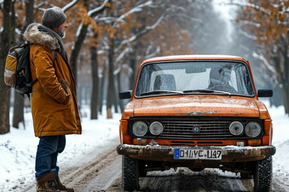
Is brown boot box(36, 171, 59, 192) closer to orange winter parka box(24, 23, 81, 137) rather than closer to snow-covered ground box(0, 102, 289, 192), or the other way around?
orange winter parka box(24, 23, 81, 137)

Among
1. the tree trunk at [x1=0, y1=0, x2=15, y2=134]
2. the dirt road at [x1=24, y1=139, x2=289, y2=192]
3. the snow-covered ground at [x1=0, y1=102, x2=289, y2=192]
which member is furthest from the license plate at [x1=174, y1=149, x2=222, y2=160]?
the tree trunk at [x1=0, y1=0, x2=15, y2=134]

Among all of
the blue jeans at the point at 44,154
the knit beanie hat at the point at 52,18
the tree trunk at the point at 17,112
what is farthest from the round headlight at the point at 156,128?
the tree trunk at the point at 17,112

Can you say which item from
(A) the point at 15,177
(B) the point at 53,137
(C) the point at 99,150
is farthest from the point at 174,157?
(C) the point at 99,150

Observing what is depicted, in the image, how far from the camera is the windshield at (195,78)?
697cm

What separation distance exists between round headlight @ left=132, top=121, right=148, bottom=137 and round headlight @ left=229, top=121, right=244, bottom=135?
39.7 inches

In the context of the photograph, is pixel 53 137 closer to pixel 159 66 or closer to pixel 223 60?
pixel 159 66

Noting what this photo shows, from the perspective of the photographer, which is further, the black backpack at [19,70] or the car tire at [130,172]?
the car tire at [130,172]

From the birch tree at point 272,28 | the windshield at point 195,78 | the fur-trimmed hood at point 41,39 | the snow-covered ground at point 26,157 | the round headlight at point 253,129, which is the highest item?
the birch tree at point 272,28

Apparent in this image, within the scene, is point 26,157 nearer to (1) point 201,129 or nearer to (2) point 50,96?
(2) point 50,96

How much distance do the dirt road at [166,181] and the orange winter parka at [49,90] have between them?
47.4 inches

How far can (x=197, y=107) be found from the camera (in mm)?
5961

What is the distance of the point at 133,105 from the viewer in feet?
21.3

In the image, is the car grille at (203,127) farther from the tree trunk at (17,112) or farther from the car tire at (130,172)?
the tree trunk at (17,112)

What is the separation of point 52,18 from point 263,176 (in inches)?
122
